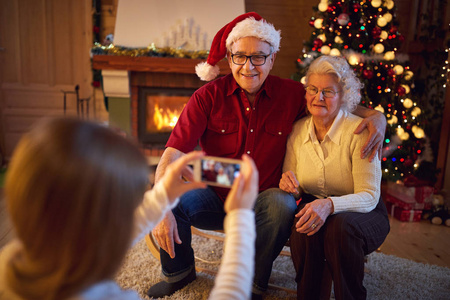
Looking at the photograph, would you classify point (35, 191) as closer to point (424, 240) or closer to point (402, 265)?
point (402, 265)

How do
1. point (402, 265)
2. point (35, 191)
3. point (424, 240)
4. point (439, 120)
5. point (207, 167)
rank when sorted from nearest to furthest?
point (35, 191) < point (207, 167) < point (402, 265) < point (424, 240) < point (439, 120)

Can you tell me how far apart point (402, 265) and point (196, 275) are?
115 cm

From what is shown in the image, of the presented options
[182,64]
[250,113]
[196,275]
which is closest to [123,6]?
[182,64]

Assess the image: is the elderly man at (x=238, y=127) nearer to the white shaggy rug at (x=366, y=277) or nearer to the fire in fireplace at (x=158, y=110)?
the white shaggy rug at (x=366, y=277)

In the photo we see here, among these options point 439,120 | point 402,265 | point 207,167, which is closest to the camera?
point 207,167

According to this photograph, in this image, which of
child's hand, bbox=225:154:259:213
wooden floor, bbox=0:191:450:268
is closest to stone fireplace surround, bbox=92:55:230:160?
wooden floor, bbox=0:191:450:268

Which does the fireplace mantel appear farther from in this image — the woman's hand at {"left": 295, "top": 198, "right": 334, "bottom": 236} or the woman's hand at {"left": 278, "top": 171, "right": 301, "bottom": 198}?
the woman's hand at {"left": 295, "top": 198, "right": 334, "bottom": 236}

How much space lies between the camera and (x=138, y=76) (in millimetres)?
3533

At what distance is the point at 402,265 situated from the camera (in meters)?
2.02

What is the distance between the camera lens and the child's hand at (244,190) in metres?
0.76

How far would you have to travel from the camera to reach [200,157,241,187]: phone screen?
0.87 meters

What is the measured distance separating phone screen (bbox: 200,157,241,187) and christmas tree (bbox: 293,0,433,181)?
2346 millimetres

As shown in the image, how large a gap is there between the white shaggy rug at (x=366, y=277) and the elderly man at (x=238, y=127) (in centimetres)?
10

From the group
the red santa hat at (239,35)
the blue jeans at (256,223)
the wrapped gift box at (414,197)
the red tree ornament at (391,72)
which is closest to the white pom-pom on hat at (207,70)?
the red santa hat at (239,35)
